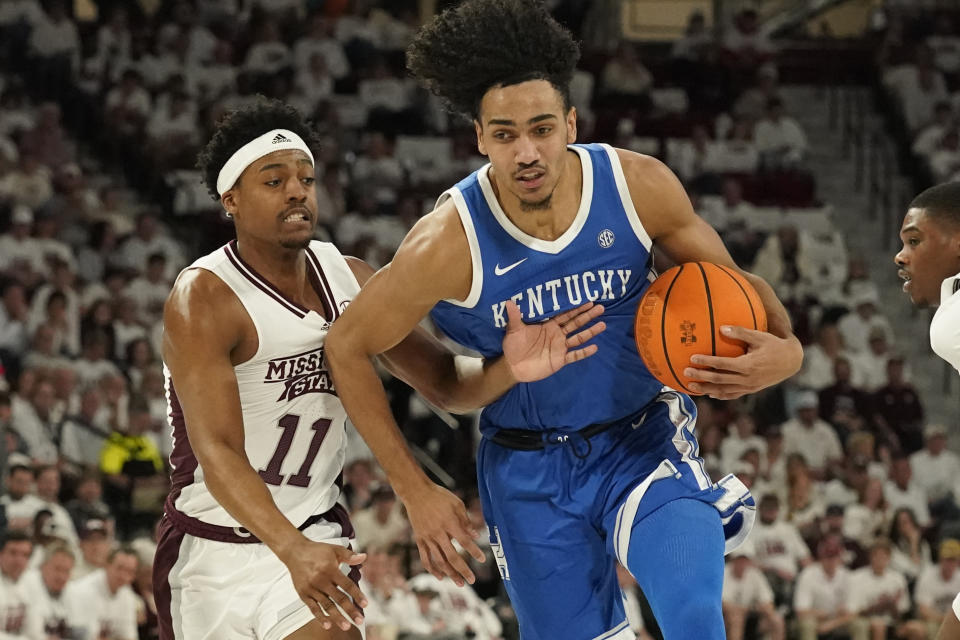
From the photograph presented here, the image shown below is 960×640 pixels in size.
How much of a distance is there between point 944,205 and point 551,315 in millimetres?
1333

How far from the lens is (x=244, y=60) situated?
13109mm

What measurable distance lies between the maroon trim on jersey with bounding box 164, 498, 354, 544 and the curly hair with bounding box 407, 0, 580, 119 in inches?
52.9

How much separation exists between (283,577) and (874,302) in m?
9.18

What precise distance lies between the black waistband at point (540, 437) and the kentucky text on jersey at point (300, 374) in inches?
22.7

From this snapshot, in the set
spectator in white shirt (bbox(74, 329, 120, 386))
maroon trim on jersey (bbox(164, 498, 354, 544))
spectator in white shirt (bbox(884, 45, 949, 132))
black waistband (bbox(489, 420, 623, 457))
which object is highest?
spectator in white shirt (bbox(884, 45, 949, 132))

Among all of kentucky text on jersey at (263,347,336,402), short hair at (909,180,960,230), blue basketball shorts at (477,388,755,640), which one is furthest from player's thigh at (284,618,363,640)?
short hair at (909,180,960,230)

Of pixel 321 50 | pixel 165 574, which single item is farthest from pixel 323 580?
pixel 321 50

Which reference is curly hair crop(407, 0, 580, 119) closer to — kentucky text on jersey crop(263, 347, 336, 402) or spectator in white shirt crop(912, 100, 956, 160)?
kentucky text on jersey crop(263, 347, 336, 402)

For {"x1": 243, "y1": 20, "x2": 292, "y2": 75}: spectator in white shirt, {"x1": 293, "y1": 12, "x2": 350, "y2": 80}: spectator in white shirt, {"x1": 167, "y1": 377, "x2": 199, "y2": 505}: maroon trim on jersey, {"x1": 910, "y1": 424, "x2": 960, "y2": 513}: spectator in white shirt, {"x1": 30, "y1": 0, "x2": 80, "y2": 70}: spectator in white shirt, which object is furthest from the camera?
{"x1": 293, "y1": 12, "x2": 350, "y2": 80}: spectator in white shirt

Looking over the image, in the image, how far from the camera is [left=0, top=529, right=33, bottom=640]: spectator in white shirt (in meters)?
7.76

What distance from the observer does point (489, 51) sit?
12.9 ft

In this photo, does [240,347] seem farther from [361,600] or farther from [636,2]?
[636,2]

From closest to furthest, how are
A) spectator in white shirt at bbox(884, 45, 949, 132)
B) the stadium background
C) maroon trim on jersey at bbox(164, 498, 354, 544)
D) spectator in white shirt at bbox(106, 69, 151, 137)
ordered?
maroon trim on jersey at bbox(164, 498, 354, 544)
the stadium background
spectator in white shirt at bbox(106, 69, 151, 137)
spectator in white shirt at bbox(884, 45, 949, 132)

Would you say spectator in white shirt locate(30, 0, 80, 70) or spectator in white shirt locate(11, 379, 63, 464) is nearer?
spectator in white shirt locate(11, 379, 63, 464)
